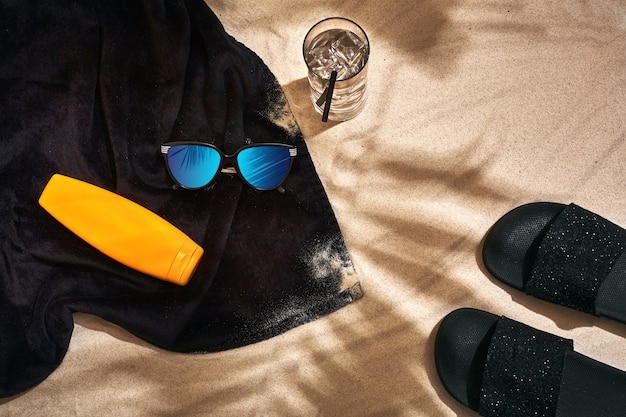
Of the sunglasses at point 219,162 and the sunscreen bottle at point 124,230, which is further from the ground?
the sunglasses at point 219,162

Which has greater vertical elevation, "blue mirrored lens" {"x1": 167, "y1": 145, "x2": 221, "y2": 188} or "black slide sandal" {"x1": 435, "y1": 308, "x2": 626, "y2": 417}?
"blue mirrored lens" {"x1": 167, "y1": 145, "x2": 221, "y2": 188}

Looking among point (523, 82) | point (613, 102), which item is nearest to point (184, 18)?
point (523, 82)

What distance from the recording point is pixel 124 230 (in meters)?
1.09

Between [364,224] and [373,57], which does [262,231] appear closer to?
[364,224]

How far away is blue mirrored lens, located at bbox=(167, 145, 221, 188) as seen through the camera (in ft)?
3.67

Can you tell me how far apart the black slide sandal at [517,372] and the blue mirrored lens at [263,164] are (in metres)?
0.36

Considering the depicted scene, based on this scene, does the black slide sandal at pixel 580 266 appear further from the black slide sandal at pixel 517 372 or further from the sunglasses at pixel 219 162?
the sunglasses at pixel 219 162

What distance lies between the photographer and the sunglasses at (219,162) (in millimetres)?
1119

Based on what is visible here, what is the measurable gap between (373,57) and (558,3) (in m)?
0.33

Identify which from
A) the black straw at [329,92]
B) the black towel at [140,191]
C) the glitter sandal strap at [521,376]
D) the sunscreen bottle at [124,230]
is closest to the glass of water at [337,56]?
the black straw at [329,92]

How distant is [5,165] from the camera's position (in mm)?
1115

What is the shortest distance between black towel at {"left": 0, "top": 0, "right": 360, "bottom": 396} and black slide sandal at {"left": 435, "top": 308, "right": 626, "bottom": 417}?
0.20m

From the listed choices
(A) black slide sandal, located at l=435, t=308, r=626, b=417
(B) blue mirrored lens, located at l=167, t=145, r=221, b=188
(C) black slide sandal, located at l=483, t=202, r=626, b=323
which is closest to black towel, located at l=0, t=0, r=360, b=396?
(B) blue mirrored lens, located at l=167, t=145, r=221, b=188

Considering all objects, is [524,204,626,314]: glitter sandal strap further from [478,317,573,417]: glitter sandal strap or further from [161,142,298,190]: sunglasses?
[161,142,298,190]: sunglasses
